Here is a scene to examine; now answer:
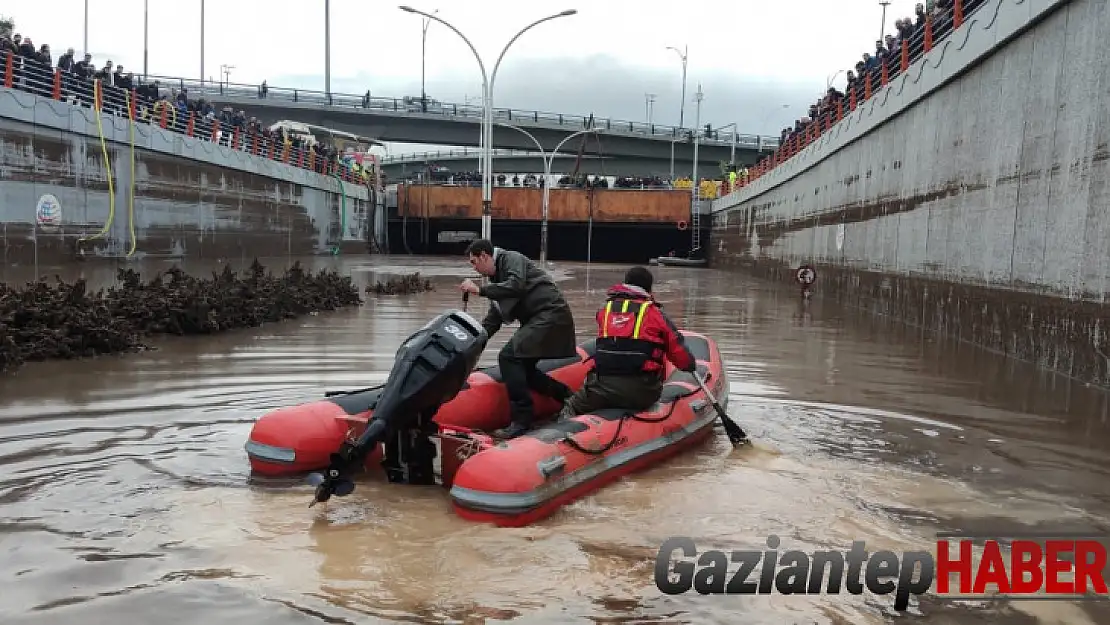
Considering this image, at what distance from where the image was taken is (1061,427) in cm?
756

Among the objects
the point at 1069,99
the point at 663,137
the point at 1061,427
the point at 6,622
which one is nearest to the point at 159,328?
the point at 6,622

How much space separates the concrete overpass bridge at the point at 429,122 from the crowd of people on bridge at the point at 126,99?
25.7 metres

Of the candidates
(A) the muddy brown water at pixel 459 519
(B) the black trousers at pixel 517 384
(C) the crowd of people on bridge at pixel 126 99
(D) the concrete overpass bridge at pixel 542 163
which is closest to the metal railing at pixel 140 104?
(C) the crowd of people on bridge at pixel 126 99

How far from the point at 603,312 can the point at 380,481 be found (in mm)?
2120

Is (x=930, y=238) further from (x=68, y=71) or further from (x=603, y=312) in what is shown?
(x=68, y=71)

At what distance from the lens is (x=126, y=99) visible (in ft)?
76.9

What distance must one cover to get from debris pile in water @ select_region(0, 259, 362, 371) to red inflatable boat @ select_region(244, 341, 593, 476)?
4491 millimetres

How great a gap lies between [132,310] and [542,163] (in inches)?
2881

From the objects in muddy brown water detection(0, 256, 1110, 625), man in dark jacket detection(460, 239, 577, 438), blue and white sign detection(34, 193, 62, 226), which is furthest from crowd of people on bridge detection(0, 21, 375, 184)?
man in dark jacket detection(460, 239, 577, 438)

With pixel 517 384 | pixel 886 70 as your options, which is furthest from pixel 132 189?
pixel 517 384

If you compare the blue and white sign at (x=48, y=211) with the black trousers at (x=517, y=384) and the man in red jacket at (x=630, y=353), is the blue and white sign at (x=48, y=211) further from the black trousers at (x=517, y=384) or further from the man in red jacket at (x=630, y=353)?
the man in red jacket at (x=630, y=353)

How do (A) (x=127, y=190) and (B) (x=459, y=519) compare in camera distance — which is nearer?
(B) (x=459, y=519)

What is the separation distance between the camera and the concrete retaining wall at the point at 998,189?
965cm

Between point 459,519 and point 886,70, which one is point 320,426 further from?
point 886,70
